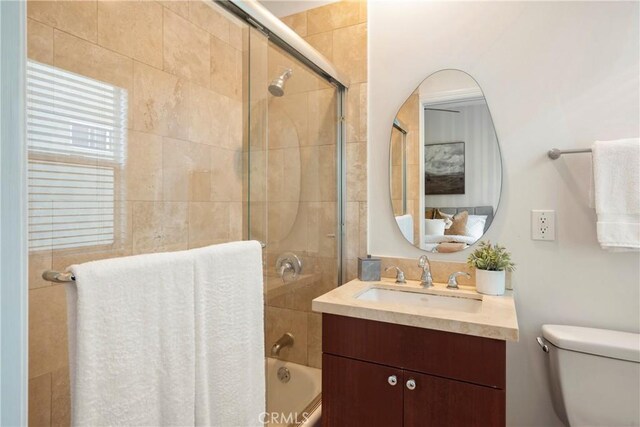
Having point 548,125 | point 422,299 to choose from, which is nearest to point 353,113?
point 548,125

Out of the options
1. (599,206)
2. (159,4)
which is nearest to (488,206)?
(599,206)

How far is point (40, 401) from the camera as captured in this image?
1011mm

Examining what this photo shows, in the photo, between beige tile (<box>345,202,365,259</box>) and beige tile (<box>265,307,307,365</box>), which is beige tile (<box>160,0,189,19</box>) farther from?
beige tile (<box>265,307,307,365</box>)

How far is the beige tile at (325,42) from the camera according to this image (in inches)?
69.2

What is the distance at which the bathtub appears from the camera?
3.93ft

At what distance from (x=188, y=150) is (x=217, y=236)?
0.45 metres

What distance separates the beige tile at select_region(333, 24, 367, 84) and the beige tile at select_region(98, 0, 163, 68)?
0.83 m

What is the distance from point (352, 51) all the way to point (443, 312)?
1.32 m

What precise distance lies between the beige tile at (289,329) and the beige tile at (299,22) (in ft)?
4.78

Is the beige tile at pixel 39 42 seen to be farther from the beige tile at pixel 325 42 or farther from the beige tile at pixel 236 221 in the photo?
the beige tile at pixel 325 42

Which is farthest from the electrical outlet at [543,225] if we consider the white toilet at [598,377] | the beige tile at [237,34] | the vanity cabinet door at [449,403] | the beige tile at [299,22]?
the beige tile at [299,22]

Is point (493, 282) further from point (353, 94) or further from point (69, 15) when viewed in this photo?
point (69, 15)

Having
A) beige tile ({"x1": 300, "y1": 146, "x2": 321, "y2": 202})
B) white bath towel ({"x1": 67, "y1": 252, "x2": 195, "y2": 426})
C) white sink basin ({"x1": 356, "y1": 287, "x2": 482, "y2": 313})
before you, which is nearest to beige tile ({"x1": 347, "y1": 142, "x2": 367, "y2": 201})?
beige tile ({"x1": 300, "y1": 146, "x2": 321, "y2": 202})

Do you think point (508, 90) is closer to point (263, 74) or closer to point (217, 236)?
point (263, 74)
